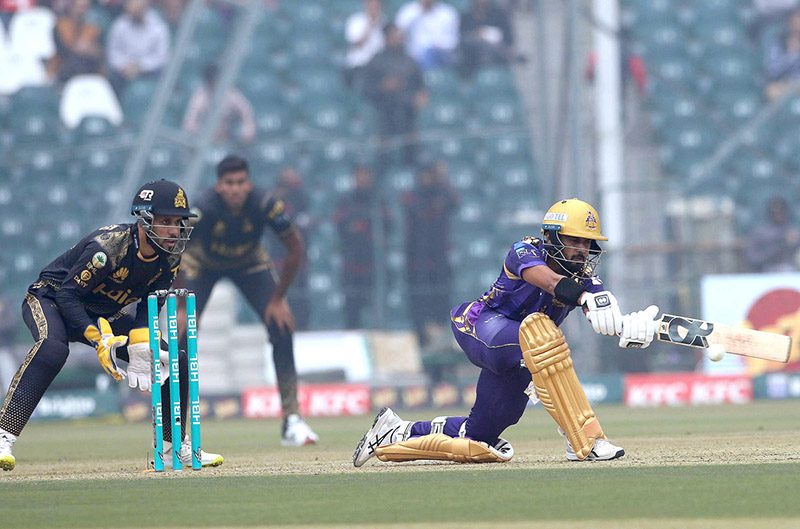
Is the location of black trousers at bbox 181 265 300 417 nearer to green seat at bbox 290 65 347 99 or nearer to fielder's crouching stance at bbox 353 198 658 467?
fielder's crouching stance at bbox 353 198 658 467

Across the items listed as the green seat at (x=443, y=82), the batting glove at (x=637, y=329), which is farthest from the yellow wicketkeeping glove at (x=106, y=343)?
the green seat at (x=443, y=82)

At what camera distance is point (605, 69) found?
1580cm

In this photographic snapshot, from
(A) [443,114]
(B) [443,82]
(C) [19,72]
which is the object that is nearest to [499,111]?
(A) [443,114]

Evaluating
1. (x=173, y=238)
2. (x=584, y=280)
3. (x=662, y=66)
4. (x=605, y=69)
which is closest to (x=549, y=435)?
(x=584, y=280)

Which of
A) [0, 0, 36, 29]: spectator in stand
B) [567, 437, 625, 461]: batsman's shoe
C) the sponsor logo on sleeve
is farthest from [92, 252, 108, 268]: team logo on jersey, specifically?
[0, 0, 36, 29]: spectator in stand

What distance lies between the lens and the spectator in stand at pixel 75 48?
58.6ft

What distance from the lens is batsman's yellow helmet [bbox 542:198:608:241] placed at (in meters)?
6.23

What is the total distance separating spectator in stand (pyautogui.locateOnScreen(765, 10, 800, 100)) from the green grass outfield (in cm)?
1036

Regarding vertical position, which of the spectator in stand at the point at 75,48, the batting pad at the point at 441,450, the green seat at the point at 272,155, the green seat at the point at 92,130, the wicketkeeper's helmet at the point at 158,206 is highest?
the spectator in stand at the point at 75,48

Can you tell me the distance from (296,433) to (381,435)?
100 inches

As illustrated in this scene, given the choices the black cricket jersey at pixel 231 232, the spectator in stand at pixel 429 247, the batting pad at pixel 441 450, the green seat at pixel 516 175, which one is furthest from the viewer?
the green seat at pixel 516 175

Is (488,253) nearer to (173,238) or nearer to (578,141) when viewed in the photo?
(578,141)

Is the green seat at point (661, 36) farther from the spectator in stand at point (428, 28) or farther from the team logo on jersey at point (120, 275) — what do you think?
the team logo on jersey at point (120, 275)

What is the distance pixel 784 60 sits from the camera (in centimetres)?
1803
